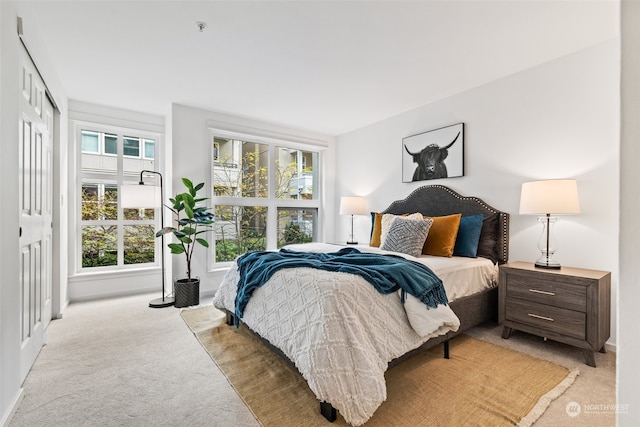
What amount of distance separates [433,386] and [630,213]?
1546 mm

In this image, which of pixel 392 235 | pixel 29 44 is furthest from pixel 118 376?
pixel 392 235

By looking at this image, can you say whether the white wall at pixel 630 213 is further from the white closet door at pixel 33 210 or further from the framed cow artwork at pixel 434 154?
the framed cow artwork at pixel 434 154

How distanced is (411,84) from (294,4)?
1.63 m

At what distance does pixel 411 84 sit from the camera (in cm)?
317

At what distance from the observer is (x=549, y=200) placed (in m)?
2.34

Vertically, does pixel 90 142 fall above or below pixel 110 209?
above

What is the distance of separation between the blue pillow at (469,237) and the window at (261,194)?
262 cm

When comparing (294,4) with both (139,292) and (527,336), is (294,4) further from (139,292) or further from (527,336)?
(139,292)

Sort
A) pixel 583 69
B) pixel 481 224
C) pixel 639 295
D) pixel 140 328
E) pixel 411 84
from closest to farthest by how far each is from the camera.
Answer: pixel 639 295 < pixel 583 69 < pixel 140 328 < pixel 481 224 < pixel 411 84

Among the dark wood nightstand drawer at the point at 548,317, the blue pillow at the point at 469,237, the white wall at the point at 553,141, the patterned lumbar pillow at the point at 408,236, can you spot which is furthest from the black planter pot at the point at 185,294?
the dark wood nightstand drawer at the point at 548,317

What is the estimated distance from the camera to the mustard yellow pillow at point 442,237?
2.92 metres

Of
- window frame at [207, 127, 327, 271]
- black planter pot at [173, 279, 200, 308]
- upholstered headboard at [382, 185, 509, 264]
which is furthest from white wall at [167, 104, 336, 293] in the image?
upholstered headboard at [382, 185, 509, 264]

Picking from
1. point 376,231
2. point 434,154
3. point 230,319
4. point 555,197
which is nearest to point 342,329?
point 230,319

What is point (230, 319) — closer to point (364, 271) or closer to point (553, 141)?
point (364, 271)
